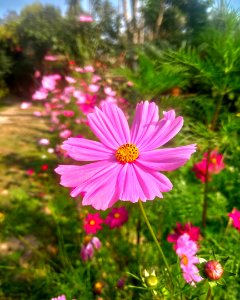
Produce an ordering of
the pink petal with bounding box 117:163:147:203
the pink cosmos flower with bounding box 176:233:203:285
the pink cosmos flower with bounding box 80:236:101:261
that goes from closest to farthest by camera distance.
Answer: the pink petal with bounding box 117:163:147:203 < the pink cosmos flower with bounding box 176:233:203:285 < the pink cosmos flower with bounding box 80:236:101:261

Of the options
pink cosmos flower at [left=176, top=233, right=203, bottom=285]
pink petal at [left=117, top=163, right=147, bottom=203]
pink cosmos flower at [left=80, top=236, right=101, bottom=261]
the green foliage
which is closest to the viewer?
pink petal at [left=117, top=163, right=147, bottom=203]

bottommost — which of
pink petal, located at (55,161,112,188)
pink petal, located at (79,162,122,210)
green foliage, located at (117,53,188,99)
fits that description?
pink petal, located at (79,162,122,210)

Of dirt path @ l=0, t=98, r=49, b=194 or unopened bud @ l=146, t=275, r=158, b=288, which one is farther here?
dirt path @ l=0, t=98, r=49, b=194

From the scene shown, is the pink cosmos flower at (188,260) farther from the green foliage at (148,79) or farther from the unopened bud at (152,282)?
the green foliage at (148,79)

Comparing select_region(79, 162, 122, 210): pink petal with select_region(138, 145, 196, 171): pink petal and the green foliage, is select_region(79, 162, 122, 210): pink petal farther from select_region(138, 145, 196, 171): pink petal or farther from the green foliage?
the green foliage

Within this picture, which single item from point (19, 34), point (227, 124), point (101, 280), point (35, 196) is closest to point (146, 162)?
point (227, 124)

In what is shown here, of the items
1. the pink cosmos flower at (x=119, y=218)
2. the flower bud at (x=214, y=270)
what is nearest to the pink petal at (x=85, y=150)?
the flower bud at (x=214, y=270)

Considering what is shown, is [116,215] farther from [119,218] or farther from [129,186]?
[129,186]

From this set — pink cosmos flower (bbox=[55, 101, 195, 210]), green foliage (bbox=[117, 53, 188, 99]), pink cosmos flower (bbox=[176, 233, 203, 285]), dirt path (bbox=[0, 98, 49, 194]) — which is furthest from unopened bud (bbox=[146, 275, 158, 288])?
dirt path (bbox=[0, 98, 49, 194])
